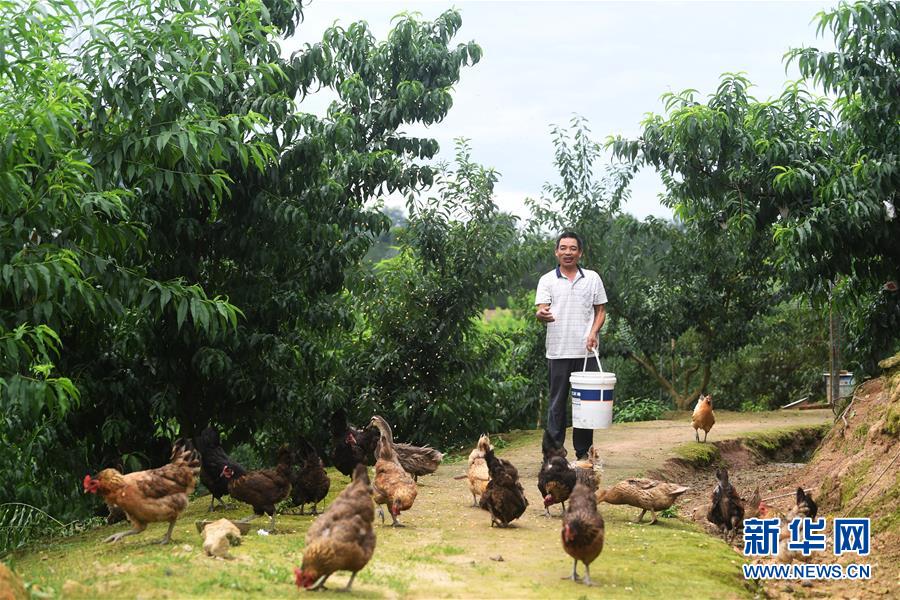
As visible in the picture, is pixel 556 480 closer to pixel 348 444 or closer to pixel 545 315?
pixel 545 315

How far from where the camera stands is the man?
9344mm

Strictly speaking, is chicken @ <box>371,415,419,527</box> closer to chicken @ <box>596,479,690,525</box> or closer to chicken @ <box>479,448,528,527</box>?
chicken @ <box>479,448,528,527</box>

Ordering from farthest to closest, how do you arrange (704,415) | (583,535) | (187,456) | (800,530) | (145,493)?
(704,415), (800,530), (187,456), (145,493), (583,535)

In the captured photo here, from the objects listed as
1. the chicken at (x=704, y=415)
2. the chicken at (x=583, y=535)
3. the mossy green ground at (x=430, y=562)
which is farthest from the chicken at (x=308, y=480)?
the chicken at (x=704, y=415)

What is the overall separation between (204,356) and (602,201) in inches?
385

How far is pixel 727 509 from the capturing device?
802 centimetres

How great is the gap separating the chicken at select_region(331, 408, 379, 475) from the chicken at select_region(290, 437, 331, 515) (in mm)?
1011

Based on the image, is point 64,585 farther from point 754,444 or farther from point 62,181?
point 754,444

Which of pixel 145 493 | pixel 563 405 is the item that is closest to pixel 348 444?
pixel 563 405

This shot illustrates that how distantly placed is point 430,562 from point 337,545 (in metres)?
1.16

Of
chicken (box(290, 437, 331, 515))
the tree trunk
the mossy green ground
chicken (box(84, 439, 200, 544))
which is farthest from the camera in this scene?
the tree trunk

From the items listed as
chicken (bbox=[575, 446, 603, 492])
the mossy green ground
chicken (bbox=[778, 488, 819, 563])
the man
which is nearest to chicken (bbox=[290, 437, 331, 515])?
the mossy green ground

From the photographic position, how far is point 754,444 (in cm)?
1392

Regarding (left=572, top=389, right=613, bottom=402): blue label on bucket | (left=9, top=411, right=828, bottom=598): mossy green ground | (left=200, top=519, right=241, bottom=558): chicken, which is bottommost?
(left=9, top=411, right=828, bottom=598): mossy green ground
